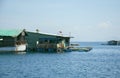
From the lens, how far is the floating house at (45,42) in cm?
7612

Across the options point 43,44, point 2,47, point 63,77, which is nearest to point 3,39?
point 2,47

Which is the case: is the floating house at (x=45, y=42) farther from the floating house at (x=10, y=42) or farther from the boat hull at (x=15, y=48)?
the floating house at (x=10, y=42)

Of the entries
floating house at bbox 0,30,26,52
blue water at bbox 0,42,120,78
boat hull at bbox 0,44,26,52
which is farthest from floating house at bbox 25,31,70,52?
blue water at bbox 0,42,120,78

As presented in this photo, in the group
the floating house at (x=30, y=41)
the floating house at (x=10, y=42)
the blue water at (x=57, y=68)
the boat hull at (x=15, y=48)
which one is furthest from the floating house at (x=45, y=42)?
the blue water at (x=57, y=68)

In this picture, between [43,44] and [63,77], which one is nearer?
[63,77]

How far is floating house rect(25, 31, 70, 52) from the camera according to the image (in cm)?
7612

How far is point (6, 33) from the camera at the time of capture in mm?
76750

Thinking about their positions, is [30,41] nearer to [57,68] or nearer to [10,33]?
[10,33]

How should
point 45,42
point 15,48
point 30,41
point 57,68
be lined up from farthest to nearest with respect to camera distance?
point 30,41, point 45,42, point 15,48, point 57,68

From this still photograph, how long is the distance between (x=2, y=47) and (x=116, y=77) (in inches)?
1745

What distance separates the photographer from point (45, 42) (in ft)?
253

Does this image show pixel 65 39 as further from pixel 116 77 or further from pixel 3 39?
pixel 116 77

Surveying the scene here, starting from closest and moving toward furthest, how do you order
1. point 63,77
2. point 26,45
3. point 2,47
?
point 63,77
point 2,47
point 26,45

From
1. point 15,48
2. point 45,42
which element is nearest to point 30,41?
point 45,42
